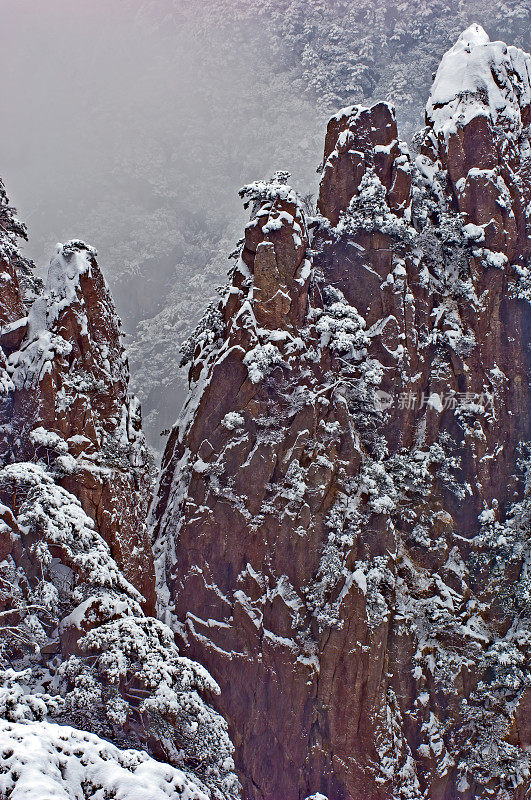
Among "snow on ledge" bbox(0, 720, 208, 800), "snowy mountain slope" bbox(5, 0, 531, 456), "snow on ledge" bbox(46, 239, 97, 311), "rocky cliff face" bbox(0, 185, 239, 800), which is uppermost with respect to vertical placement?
"snowy mountain slope" bbox(5, 0, 531, 456)

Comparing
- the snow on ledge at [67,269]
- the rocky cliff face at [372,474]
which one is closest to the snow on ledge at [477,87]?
the rocky cliff face at [372,474]

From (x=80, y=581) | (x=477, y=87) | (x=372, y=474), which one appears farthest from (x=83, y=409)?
(x=477, y=87)

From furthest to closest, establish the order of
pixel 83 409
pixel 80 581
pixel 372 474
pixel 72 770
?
pixel 372 474
pixel 83 409
pixel 80 581
pixel 72 770

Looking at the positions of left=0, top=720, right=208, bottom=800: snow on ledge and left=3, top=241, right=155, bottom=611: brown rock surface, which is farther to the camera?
left=3, top=241, right=155, bottom=611: brown rock surface

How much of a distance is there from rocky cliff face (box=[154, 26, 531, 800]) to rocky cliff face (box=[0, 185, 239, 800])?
2809mm

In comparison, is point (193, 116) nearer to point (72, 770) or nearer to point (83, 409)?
point (83, 409)

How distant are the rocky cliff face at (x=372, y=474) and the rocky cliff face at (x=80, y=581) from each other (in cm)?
281

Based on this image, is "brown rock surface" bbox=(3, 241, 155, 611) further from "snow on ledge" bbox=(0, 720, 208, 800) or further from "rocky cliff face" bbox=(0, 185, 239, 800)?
"snow on ledge" bbox=(0, 720, 208, 800)

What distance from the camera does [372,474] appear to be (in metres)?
19.8

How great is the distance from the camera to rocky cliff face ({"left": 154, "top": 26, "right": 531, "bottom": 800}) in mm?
18328

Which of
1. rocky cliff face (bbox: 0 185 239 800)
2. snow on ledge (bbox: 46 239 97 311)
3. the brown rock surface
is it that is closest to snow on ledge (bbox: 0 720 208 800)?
rocky cliff face (bbox: 0 185 239 800)

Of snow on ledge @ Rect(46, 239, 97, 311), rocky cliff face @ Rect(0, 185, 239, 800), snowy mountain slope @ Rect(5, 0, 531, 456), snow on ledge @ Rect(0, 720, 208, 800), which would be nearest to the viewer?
snow on ledge @ Rect(0, 720, 208, 800)

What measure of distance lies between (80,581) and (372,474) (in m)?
9.48

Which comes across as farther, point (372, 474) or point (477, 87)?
point (477, 87)
